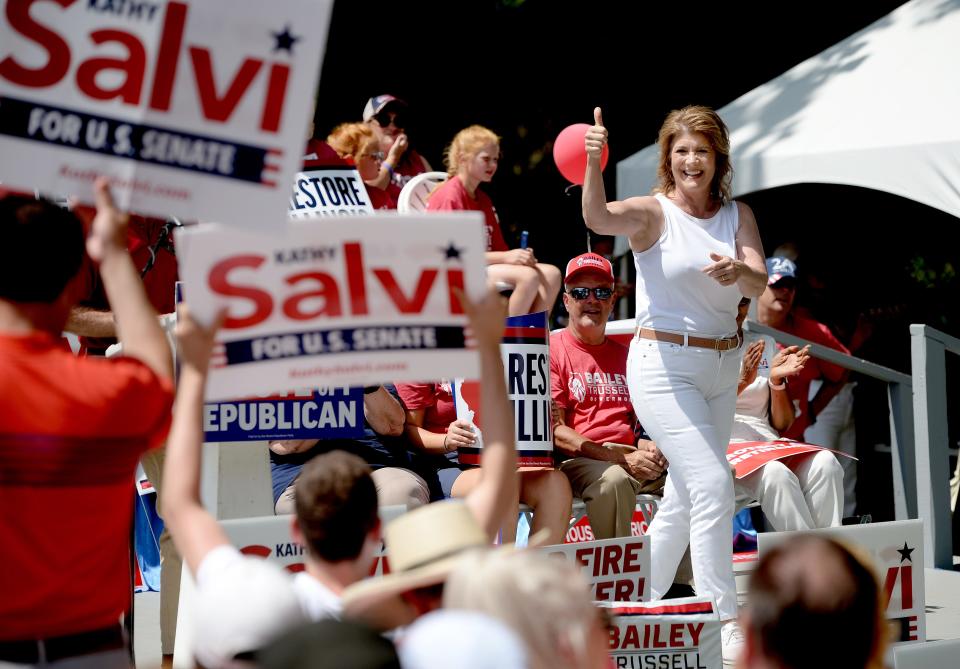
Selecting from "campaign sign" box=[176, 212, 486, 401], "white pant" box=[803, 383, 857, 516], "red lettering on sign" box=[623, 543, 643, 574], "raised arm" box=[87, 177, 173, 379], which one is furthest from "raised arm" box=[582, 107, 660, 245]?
"white pant" box=[803, 383, 857, 516]

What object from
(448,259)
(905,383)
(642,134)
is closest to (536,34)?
(642,134)

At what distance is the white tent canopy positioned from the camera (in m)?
7.72

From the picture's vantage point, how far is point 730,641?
5.37 metres

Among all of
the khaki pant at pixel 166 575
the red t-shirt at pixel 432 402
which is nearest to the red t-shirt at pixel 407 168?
the red t-shirt at pixel 432 402

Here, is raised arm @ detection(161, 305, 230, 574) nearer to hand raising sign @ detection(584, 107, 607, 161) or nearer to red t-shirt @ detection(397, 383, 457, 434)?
hand raising sign @ detection(584, 107, 607, 161)

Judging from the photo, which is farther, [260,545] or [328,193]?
[328,193]

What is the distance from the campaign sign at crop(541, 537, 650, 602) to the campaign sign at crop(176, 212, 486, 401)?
2.14m

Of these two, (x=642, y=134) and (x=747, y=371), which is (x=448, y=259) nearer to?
(x=747, y=371)

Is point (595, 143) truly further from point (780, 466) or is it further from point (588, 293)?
point (780, 466)

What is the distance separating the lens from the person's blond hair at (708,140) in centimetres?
563

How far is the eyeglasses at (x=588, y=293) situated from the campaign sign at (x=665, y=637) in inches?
88.8

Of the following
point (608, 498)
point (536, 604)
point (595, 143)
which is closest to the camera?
point (536, 604)


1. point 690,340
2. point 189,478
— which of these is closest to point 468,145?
point 690,340

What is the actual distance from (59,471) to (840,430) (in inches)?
261
